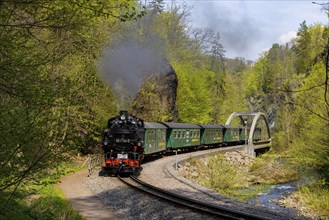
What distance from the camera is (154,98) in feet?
111

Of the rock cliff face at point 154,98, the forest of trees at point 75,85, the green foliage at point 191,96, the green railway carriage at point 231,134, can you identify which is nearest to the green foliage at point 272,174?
the forest of trees at point 75,85

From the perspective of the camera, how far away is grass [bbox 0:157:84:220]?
5.98 metres

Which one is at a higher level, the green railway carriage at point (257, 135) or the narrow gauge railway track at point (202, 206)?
the green railway carriage at point (257, 135)

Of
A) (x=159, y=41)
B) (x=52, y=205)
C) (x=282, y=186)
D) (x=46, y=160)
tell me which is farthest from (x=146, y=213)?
(x=159, y=41)

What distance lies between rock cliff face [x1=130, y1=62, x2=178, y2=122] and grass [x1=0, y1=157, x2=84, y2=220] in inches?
711

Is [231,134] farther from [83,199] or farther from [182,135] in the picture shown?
[83,199]

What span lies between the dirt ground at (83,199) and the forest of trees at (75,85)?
101 inches

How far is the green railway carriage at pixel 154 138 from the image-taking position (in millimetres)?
22375

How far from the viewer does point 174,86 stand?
41625 mm

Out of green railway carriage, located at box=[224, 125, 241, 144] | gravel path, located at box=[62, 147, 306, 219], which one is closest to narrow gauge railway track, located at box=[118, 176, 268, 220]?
gravel path, located at box=[62, 147, 306, 219]

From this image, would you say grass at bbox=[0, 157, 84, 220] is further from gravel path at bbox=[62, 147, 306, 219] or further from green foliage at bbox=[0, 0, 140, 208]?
gravel path at bbox=[62, 147, 306, 219]

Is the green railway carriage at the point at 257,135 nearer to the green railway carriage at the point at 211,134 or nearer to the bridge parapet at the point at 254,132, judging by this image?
the bridge parapet at the point at 254,132

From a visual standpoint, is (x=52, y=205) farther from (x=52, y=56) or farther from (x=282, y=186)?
(x=282, y=186)

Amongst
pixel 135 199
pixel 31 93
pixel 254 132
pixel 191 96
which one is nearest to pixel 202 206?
pixel 135 199
